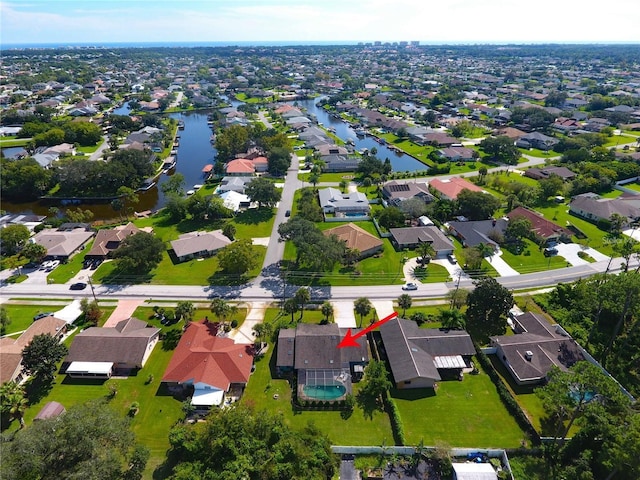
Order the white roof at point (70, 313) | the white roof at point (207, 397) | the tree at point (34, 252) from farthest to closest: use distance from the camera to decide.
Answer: the tree at point (34, 252) → the white roof at point (70, 313) → the white roof at point (207, 397)

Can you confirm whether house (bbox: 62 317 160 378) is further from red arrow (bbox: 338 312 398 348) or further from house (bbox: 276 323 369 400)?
red arrow (bbox: 338 312 398 348)

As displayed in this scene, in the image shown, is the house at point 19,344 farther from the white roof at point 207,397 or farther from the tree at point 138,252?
the white roof at point 207,397

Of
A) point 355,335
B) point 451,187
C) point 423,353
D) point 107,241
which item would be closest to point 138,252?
point 107,241

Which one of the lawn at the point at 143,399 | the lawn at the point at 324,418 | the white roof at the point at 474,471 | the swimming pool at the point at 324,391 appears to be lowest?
the lawn at the point at 143,399

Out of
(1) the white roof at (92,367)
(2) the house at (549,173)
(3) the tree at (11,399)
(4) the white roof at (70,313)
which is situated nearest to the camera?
(3) the tree at (11,399)

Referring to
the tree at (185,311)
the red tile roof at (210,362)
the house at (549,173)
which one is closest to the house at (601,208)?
the house at (549,173)

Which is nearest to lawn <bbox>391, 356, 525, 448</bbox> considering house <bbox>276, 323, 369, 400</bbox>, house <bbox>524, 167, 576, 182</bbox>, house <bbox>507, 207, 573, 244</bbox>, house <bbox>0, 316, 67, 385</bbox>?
house <bbox>276, 323, 369, 400</bbox>
